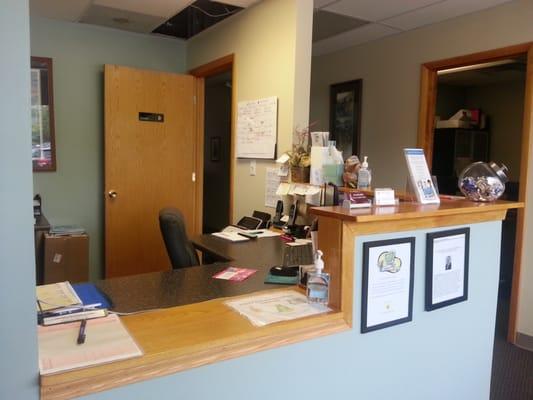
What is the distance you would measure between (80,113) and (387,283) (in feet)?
11.2

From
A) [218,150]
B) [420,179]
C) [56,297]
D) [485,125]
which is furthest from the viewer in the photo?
[218,150]

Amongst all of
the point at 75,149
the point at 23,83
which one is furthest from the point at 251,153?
the point at 23,83

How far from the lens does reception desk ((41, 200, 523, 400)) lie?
108 cm

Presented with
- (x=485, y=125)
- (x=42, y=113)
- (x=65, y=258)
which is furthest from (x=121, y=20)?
(x=485, y=125)

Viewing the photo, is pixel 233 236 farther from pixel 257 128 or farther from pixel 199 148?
pixel 199 148

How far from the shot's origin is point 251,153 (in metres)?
3.41

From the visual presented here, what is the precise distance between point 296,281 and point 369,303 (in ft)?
1.32

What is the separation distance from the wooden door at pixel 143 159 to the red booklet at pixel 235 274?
7.63 feet

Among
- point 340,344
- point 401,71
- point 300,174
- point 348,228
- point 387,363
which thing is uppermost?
point 401,71

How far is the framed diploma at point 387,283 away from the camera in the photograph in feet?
4.62

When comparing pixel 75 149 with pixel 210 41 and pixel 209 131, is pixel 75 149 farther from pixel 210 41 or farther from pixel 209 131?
pixel 209 131

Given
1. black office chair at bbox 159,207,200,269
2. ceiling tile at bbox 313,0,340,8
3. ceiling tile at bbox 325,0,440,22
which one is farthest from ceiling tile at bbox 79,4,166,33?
black office chair at bbox 159,207,200,269

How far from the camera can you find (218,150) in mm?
7160

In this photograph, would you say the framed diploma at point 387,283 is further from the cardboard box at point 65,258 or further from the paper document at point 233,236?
the cardboard box at point 65,258
